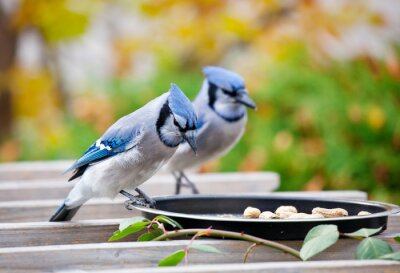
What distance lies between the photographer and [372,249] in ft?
5.75

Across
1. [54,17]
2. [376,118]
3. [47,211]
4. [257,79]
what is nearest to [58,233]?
[47,211]

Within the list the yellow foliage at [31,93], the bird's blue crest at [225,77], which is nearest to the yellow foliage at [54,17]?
the yellow foliage at [31,93]

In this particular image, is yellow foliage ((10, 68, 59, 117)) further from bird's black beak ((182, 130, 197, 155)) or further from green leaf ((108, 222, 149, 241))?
green leaf ((108, 222, 149, 241))

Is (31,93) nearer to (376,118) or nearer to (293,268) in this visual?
(376,118)

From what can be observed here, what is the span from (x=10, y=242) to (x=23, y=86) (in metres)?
4.19

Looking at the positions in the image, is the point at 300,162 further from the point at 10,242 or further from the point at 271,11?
the point at 10,242

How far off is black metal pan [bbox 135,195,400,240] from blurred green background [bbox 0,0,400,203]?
169 cm

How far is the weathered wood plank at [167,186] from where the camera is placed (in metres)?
2.77

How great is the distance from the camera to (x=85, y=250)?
1.77m

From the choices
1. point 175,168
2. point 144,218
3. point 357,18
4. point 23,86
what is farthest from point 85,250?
point 23,86

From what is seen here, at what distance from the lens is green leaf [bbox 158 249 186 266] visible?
1697mm

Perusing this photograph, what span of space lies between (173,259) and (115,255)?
0.14 m

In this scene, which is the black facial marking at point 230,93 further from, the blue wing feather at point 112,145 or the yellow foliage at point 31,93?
the yellow foliage at point 31,93

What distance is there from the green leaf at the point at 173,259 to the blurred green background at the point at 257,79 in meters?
2.34
